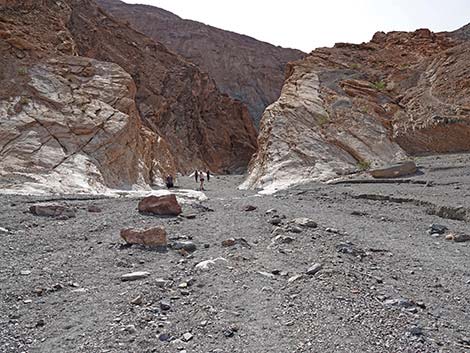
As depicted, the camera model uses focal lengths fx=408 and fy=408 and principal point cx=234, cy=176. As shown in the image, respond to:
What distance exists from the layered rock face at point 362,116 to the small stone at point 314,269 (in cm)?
1143

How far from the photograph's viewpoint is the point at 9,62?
16.6 m

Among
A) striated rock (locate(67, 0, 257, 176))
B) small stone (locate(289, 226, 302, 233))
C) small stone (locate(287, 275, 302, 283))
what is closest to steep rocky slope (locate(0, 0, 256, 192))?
small stone (locate(289, 226, 302, 233))

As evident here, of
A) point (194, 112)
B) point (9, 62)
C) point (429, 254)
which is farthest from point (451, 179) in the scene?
point (194, 112)

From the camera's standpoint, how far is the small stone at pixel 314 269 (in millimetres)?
4890

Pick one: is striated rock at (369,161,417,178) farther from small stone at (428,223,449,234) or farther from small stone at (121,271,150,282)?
small stone at (121,271,150,282)

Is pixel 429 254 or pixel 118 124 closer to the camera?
pixel 429 254

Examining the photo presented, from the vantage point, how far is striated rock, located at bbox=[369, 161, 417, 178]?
46.2 ft

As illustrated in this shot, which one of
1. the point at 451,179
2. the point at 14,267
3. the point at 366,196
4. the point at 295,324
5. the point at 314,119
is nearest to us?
the point at 295,324

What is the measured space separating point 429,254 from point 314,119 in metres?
15.4

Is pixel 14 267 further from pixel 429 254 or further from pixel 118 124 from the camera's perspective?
pixel 118 124

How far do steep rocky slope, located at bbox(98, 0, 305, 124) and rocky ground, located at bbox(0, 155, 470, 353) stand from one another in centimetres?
5979

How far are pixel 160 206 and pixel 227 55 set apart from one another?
Answer: 214 feet

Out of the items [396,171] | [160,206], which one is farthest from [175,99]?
[160,206]

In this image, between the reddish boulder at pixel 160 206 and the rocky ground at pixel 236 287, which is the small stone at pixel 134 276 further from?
the reddish boulder at pixel 160 206
